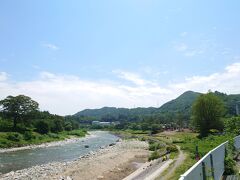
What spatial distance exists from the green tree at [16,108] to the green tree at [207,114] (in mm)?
57003

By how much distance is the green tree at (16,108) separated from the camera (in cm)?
10063

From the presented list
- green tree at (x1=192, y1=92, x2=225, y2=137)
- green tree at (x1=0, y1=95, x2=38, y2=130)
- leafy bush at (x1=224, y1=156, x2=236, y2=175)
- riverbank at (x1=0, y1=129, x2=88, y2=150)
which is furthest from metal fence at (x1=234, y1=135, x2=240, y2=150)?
green tree at (x1=0, y1=95, x2=38, y2=130)

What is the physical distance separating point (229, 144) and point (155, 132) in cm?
11012

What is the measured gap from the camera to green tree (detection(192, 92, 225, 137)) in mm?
73875

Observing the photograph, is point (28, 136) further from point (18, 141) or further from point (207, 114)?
point (207, 114)

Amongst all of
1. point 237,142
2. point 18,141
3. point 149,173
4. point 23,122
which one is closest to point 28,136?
point 18,141

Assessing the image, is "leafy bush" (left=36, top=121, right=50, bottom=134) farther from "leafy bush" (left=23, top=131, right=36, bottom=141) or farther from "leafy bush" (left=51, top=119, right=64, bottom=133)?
"leafy bush" (left=23, top=131, right=36, bottom=141)

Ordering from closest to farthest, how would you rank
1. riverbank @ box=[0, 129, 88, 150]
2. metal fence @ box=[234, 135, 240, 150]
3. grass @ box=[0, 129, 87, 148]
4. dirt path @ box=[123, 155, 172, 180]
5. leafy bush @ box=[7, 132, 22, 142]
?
metal fence @ box=[234, 135, 240, 150] < dirt path @ box=[123, 155, 172, 180] < riverbank @ box=[0, 129, 88, 150] < grass @ box=[0, 129, 87, 148] < leafy bush @ box=[7, 132, 22, 142]

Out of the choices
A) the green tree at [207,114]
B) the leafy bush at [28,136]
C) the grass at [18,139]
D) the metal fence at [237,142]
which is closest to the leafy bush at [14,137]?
the grass at [18,139]

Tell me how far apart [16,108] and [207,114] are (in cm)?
6125

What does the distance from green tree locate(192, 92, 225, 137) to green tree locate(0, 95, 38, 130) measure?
2244 inches

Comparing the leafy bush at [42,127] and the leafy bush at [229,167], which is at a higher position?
the leafy bush at [42,127]

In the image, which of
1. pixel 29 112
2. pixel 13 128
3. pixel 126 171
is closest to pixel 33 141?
pixel 13 128

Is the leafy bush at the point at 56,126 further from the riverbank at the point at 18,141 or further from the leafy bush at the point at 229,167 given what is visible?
the leafy bush at the point at 229,167
